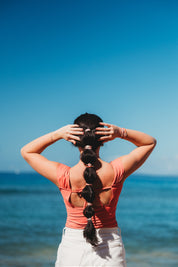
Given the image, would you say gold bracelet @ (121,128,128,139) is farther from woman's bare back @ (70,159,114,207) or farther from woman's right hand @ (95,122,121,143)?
woman's bare back @ (70,159,114,207)

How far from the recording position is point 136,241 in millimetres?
8117

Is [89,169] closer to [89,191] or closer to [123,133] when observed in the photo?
[89,191]

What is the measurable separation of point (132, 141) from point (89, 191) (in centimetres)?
45

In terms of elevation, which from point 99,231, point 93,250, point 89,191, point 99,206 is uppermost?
point 89,191

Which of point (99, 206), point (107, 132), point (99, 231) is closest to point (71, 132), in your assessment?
point (107, 132)

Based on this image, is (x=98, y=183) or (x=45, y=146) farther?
(x=45, y=146)

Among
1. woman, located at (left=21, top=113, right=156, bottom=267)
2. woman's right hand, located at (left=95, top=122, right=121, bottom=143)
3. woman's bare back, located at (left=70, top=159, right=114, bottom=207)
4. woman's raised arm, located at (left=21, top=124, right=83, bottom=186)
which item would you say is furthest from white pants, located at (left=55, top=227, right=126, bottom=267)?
woman's right hand, located at (left=95, top=122, right=121, bottom=143)

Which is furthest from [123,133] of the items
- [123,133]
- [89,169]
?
[89,169]

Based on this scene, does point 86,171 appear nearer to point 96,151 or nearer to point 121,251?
point 96,151

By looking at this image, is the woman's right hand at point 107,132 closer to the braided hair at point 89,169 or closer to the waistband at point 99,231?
the braided hair at point 89,169

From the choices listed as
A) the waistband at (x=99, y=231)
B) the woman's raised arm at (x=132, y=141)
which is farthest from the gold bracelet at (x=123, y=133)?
the waistband at (x=99, y=231)

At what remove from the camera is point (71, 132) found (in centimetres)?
175

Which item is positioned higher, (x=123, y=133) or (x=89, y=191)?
(x=123, y=133)

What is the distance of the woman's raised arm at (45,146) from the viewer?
1.76 meters
